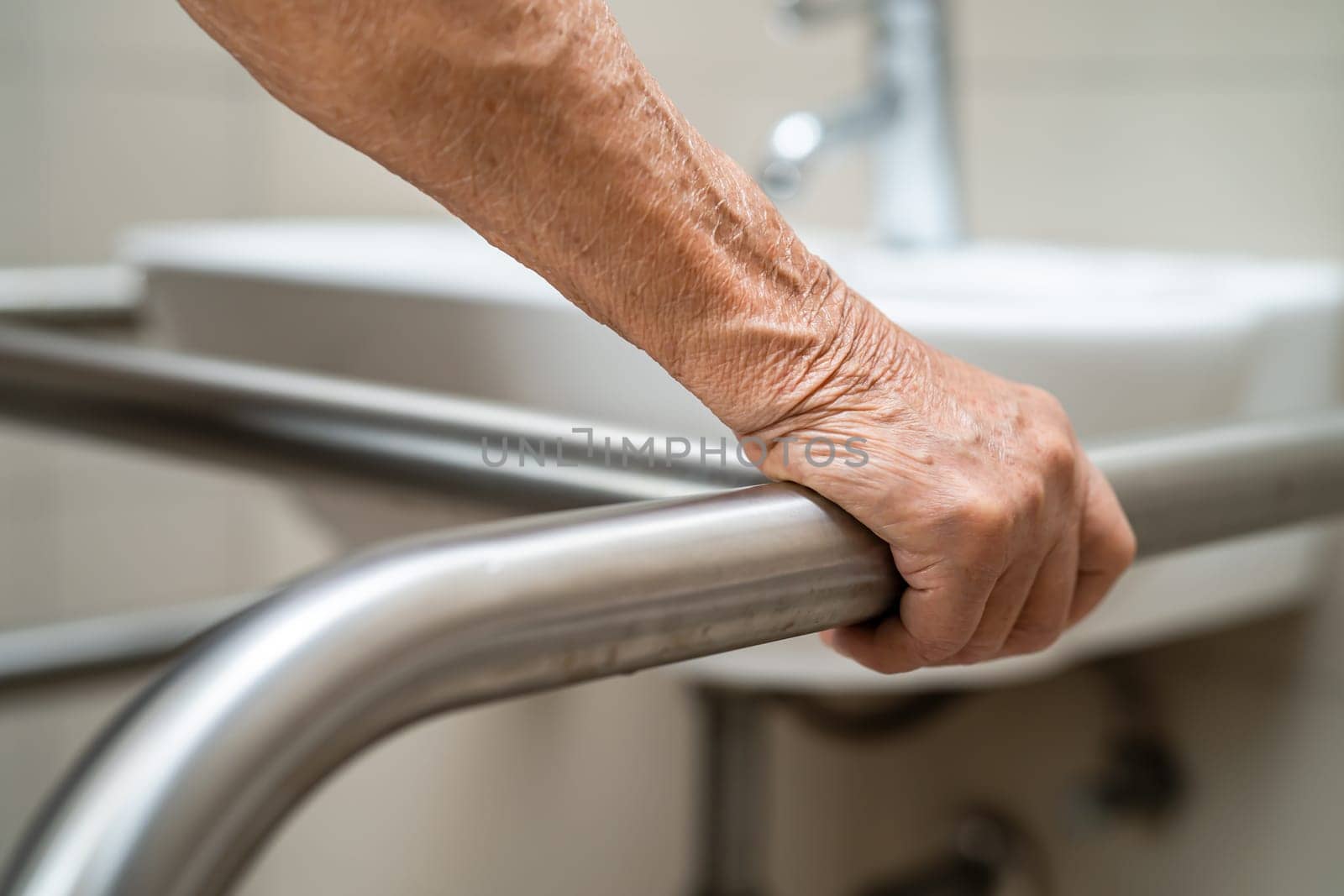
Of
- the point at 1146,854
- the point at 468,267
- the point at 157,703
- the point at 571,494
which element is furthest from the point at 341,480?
the point at 1146,854

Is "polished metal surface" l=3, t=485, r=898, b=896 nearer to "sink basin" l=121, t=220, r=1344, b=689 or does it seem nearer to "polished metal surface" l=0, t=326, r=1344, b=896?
"polished metal surface" l=0, t=326, r=1344, b=896

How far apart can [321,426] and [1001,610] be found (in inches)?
7.9

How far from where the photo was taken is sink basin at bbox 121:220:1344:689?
0.50 m

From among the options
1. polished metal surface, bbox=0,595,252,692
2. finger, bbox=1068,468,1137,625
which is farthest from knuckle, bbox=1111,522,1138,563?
polished metal surface, bbox=0,595,252,692

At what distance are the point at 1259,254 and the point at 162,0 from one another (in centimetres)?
76

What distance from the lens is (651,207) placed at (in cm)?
27

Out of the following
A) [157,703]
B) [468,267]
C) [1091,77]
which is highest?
[1091,77]

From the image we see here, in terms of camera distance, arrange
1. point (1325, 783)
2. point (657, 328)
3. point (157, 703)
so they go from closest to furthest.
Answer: point (157, 703) < point (657, 328) < point (1325, 783)

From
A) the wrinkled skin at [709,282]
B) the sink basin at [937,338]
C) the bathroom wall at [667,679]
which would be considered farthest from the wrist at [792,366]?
the bathroom wall at [667,679]

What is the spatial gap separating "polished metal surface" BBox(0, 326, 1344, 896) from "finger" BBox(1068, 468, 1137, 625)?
0.20ft

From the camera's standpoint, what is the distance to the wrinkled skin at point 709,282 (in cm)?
25

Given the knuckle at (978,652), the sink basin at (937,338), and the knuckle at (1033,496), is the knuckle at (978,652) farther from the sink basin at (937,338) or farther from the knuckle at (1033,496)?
the sink basin at (937,338)

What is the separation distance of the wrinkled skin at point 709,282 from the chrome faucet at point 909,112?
1.79 feet

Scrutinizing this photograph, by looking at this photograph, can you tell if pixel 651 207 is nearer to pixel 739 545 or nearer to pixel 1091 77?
pixel 739 545
